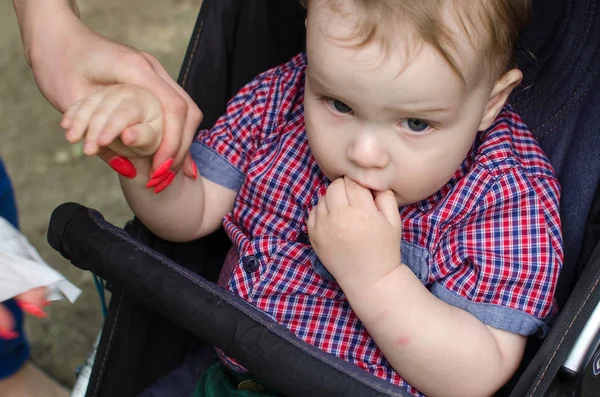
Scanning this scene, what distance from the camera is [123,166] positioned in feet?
3.49

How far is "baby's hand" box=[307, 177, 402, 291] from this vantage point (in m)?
1.05

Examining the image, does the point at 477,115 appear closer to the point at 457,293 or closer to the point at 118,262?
the point at 457,293

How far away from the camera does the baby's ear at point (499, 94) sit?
Result: 108 cm

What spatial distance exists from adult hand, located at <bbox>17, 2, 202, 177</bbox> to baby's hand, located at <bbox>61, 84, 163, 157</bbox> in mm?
19

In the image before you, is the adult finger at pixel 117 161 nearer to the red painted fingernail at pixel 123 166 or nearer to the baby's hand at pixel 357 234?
→ the red painted fingernail at pixel 123 166

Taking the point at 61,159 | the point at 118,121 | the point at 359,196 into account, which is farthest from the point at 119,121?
the point at 61,159

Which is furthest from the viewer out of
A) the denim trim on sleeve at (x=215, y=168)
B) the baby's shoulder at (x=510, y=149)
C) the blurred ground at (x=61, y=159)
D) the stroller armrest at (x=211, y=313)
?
the blurred ground at (x=61, y=159)

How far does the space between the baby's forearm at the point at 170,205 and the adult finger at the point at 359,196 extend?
271 mm

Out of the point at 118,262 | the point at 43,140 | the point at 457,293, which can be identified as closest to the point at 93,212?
the point at 118,262

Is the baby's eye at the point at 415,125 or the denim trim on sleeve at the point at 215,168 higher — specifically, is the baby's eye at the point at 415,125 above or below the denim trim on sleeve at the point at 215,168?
above

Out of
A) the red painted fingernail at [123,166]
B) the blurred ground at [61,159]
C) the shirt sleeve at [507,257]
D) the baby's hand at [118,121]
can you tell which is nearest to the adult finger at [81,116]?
the baby's hand at [118,121]

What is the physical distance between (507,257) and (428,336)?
0.16 meters

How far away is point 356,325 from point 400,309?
0.45ft

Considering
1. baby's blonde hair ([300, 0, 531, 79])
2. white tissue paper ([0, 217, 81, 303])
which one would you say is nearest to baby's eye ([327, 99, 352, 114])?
baby's blonde hair ([300, 0, 531, 79])
